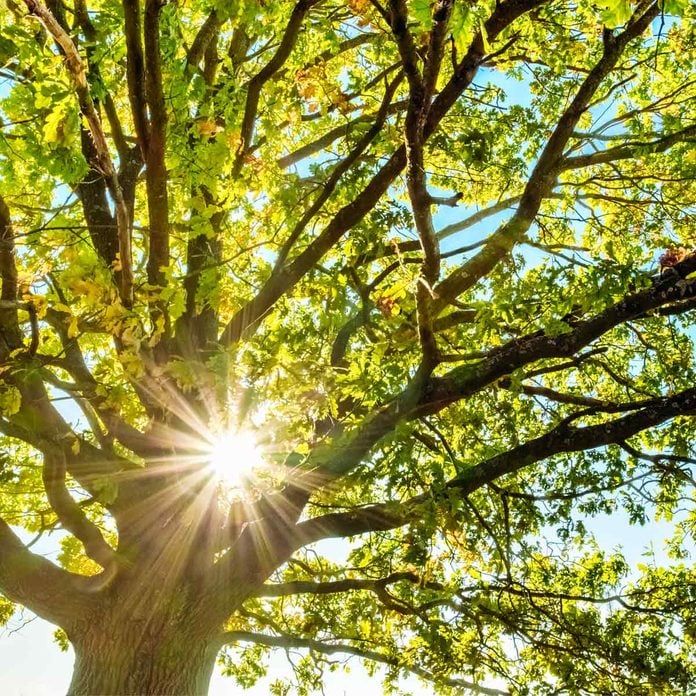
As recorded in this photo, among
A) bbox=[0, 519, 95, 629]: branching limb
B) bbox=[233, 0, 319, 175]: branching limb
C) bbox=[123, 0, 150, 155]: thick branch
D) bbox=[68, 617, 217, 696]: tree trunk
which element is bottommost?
bbox=[68, 617, 217, 696]: tree trunk

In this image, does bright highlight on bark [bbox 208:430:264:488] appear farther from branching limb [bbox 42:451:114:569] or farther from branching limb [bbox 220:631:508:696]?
branching limb [bbox 220:631:508:696]

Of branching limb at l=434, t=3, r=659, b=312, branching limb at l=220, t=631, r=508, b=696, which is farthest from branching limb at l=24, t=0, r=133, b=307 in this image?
branching limb at l=220, t=631, r=508, b=696

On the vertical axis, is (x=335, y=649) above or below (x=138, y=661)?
above

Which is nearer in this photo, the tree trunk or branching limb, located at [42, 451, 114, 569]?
the tree trunk

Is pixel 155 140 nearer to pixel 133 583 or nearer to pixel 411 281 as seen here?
pixel 411 281

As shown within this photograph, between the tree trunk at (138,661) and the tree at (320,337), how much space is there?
0.08 ft

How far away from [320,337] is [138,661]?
9.78ft

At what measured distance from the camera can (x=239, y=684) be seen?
30.7ft

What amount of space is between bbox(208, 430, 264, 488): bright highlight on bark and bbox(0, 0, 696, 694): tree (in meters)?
0.05

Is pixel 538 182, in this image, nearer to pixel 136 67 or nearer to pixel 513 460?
pixel 513 460

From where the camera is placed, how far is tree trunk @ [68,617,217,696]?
4559 mm

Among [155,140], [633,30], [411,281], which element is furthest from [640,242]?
[155,140]

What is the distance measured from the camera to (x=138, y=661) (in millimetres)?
4652

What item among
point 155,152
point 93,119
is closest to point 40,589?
point 155,152
